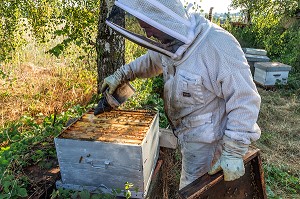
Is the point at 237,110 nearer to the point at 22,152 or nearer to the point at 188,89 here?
the point at 188,89

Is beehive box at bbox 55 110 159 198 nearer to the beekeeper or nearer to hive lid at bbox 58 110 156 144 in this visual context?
hive lid at bbox 58 110 156 144

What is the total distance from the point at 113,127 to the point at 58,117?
1662 millimetres

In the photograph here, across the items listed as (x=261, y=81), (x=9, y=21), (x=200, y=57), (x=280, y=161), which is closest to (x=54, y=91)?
(x=9, y=21)

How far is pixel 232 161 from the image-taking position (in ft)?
5.82

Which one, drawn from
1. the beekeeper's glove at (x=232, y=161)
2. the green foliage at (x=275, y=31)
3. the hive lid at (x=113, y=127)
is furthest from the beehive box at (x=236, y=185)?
the green foliage at (x=275, y=31)

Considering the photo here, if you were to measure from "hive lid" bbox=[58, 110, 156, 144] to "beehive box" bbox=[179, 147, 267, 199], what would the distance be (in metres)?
0.46

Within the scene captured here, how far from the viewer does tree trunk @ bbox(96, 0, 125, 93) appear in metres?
3.68

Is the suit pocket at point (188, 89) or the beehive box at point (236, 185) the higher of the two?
the suit pocket at point (188, 89)

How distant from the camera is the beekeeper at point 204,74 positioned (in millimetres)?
1664

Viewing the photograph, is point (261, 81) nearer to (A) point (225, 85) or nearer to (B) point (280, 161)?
(B) point (280, 161)

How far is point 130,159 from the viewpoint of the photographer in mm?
1733

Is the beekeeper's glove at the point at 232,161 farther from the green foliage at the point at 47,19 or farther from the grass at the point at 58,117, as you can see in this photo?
the green foliage at the point at 47,19

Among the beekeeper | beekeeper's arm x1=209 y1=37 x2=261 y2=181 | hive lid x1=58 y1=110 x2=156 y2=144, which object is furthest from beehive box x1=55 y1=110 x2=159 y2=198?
beekeeper's arm x1=209 y1=37 x2=261 y2=181

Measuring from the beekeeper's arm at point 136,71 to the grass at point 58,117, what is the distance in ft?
2.72
